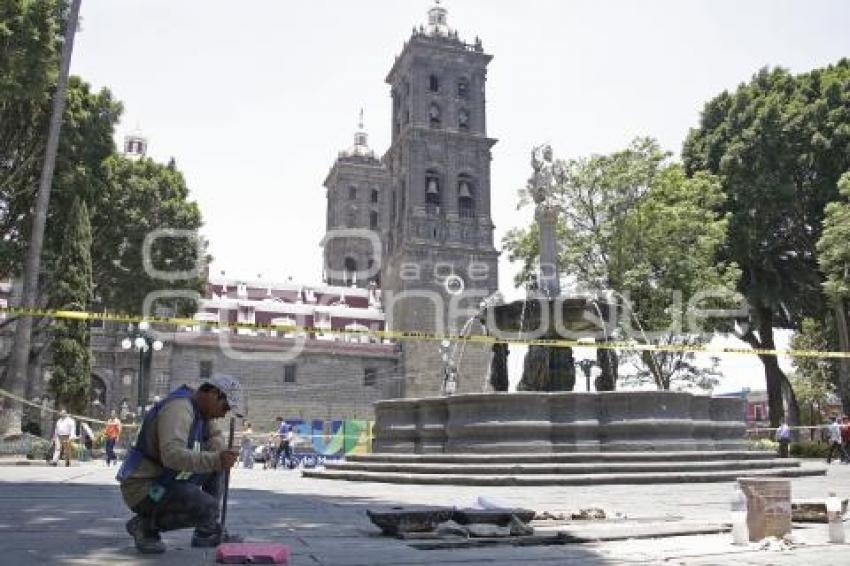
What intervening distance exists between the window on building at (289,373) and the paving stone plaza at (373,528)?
38188 millimetres

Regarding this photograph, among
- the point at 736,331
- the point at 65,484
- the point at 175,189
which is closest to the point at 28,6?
the point at 65,484

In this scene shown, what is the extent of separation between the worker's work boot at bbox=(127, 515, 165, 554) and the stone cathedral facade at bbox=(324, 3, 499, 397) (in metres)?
44.3

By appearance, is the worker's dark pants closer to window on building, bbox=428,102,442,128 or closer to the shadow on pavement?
the shadow on pavement

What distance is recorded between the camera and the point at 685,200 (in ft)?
79.4

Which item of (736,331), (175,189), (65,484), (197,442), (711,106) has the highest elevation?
(711,106)

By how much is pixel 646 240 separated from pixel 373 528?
1978 cm

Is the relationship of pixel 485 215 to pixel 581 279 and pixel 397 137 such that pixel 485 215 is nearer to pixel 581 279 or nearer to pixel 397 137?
pixel 397 137

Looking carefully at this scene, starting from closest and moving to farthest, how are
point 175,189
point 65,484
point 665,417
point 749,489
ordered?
point 749,489 → point 65,484 → point 665,417 → point 175,189

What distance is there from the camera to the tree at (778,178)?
26406mm

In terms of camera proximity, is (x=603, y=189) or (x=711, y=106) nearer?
(x=603, y=189)

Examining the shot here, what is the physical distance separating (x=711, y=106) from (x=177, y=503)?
98.0 feet

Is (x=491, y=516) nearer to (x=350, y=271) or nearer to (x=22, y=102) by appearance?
(x=22, y=102)

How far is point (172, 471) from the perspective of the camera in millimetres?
4340

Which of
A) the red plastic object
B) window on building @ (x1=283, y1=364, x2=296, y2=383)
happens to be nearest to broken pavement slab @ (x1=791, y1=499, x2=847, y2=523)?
the red plastic object
